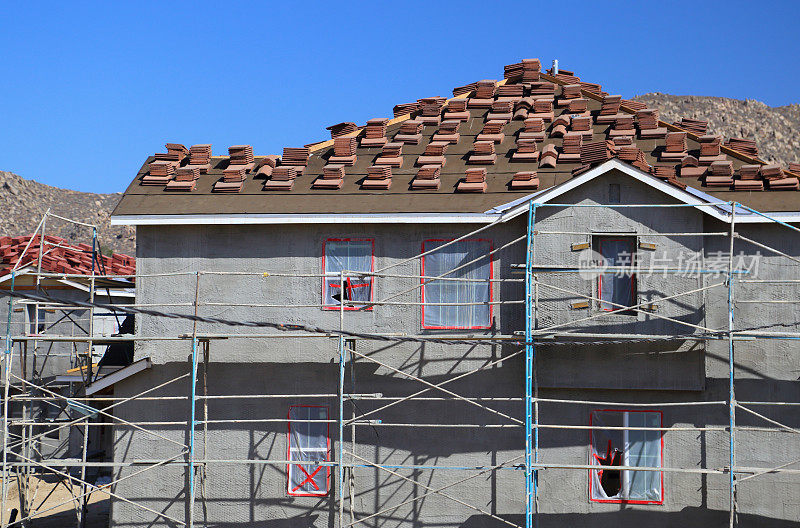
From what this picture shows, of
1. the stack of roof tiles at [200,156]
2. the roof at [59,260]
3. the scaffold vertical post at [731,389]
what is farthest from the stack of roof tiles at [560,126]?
the roof at [59,260]

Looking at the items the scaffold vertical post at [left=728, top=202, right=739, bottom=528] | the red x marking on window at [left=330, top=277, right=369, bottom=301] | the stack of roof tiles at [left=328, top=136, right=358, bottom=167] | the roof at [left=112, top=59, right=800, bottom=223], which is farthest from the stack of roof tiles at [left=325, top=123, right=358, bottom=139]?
the scaffold vertical post at [left=728, top=202, right=739, bottom=528]

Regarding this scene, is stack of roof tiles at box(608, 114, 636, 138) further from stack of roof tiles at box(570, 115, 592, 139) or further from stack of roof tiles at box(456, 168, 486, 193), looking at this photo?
stack of roof tiles at box(456, 168, 486, 193)

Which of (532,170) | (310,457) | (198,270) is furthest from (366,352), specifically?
(532,170)

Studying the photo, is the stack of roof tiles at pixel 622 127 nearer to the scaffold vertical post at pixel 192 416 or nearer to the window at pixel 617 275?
the window at pixel 617 275

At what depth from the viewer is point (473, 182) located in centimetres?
1695

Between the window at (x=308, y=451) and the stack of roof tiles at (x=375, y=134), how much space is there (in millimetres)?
5804

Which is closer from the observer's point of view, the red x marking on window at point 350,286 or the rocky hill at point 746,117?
the red x marking on window at point 350,286

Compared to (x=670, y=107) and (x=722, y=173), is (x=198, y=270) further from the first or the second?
(x=670, y=107)

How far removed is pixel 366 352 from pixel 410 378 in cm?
112

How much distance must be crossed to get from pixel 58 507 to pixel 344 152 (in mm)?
11732

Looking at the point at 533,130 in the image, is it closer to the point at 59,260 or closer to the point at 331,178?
the point at 331,178

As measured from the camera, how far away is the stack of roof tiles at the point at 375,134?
738 inches

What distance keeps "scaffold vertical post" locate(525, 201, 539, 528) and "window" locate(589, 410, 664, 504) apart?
1.12 metres

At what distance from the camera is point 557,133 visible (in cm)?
1828
